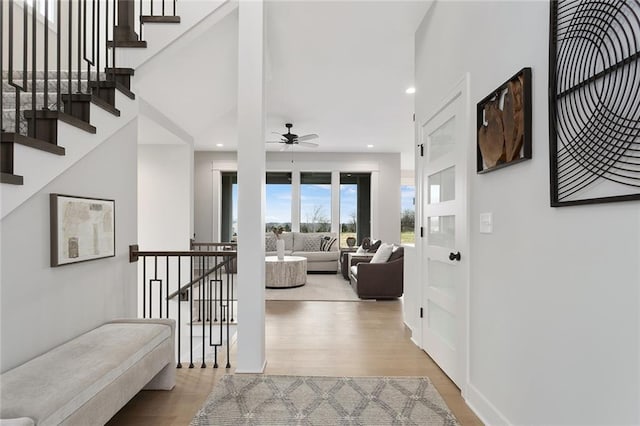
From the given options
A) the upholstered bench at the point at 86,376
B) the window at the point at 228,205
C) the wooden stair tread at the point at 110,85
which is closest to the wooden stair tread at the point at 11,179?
the upholstered bench at the point at 86,376

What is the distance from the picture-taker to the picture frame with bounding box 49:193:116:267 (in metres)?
2.02

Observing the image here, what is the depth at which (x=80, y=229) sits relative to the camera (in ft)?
7.36

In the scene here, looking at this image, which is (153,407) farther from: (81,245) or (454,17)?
(454,17)

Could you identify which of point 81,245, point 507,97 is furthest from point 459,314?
point 81,245

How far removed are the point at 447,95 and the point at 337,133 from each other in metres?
4.56

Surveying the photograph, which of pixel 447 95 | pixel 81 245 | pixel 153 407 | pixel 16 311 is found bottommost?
pixel 153 407

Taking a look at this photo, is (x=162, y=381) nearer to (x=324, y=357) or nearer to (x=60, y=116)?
(x=324, y=357)

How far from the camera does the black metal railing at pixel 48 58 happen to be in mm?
1793

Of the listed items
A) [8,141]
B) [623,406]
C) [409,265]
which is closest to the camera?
[623,406]

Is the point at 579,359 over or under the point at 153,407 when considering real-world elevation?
over

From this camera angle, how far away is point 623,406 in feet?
3.87

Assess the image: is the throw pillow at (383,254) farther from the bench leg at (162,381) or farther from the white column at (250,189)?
the bench leg at (162,381)

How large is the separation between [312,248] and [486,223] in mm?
6535

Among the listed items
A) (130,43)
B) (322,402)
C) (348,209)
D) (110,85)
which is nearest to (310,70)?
(130,43)
